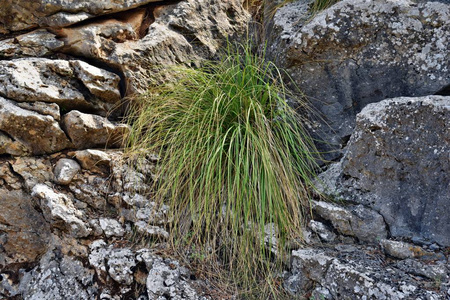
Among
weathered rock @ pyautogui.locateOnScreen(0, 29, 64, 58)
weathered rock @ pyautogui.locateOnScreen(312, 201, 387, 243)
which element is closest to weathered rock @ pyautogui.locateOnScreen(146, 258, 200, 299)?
weathered rock @ pyautogui.locateOnScreen(312, 201, 387, 243)

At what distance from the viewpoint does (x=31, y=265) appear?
207 centimetres

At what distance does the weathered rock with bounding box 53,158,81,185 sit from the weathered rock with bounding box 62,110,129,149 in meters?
0.13

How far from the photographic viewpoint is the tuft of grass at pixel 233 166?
2012 mm

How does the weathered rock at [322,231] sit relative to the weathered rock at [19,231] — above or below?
above

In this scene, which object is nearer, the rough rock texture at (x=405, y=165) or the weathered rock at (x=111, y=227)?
the rough rock texture at (x=405, y=165)

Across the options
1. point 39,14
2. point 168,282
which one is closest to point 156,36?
point 39,14

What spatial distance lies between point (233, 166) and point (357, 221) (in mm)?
725

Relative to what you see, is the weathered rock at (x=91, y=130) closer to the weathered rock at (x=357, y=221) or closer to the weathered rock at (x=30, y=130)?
the weathered rock at (x=30, y=130)

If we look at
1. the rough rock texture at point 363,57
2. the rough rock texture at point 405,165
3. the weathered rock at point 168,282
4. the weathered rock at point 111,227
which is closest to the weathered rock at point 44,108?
the weathered rock at point 111,227

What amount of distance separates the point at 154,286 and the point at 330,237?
0.93m

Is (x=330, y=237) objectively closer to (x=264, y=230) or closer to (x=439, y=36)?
(x=264, y=230)

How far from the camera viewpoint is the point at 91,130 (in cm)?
Answer: 232

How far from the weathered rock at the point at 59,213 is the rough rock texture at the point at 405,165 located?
1449 mm

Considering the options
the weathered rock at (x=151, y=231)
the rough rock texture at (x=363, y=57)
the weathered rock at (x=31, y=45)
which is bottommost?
the weathered rock at (x=151, y=231)
